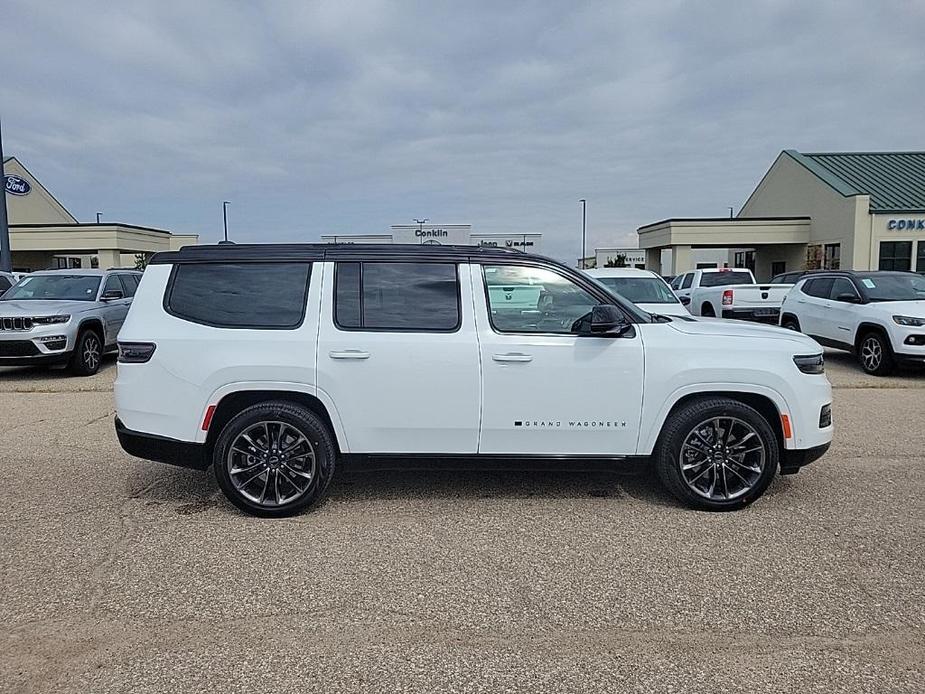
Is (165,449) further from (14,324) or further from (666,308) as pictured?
(666,308)

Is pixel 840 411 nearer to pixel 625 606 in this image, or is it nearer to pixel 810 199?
pixel 625 606

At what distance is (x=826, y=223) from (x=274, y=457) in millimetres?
33703

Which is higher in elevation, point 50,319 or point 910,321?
point 910,321

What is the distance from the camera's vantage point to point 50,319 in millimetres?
10828

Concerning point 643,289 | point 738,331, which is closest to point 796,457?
point 738,331

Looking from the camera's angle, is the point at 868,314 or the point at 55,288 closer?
the point at 868,314

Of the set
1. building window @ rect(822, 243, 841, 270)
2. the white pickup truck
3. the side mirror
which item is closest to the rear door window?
the side mirror

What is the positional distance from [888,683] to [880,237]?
32213 mm

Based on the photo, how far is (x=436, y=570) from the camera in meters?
3.93

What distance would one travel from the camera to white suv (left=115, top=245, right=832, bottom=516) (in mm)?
4660

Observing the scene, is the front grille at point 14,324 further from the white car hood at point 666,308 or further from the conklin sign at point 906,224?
the conklin sign at point 906,224

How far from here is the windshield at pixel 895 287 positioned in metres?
11.1

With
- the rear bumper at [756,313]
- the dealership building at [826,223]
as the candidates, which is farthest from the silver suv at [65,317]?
the dealership building at [826,223]

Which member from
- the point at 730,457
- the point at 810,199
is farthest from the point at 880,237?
the point at 730,457
